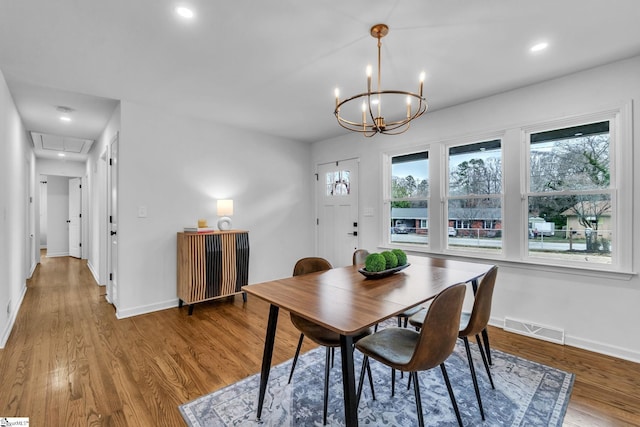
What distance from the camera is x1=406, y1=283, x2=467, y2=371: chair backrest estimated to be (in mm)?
1381

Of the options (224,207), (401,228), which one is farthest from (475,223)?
(224,207)

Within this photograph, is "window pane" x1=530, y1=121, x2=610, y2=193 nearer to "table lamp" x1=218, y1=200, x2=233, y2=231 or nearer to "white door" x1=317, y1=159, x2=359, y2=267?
"white door" x1=317, y1=159, x2=359, y2=267

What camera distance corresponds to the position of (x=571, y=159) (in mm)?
2820

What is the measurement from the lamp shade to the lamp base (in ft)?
0.27

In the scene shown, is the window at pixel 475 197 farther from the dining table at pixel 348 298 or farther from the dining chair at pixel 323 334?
the dining chair at pixel 323 334

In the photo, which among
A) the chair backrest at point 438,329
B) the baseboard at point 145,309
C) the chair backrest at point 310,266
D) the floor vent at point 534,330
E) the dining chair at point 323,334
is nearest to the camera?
the chair backrest at point 438,329

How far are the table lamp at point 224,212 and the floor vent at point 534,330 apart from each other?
11.4 feet

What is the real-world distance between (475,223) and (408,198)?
35.9 inches

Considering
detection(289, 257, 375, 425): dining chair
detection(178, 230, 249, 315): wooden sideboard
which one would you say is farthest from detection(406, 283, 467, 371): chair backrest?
detection(178, 230, 249, 315): wooden sideboard

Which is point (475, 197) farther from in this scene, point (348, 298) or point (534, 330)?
point (348, 298)

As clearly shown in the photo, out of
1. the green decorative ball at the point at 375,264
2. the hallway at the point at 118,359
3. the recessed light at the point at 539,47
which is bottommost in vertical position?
the hallway at the point at 118,359

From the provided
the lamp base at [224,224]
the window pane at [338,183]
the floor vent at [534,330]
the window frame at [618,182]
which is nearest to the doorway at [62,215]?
the lamp base at [224,224]

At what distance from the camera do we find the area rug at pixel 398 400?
5.82ft

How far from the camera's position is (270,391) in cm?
206
